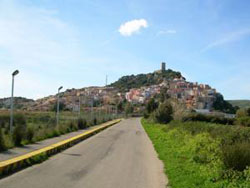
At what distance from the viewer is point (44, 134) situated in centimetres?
2231

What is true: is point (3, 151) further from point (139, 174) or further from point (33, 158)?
point (139, 174)

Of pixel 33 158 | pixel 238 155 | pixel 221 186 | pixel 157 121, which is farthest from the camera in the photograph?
pixel 157 121

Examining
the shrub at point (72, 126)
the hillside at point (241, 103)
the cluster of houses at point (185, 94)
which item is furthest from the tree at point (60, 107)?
the hillside at point (241, 103)

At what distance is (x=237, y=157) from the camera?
970 centimetres

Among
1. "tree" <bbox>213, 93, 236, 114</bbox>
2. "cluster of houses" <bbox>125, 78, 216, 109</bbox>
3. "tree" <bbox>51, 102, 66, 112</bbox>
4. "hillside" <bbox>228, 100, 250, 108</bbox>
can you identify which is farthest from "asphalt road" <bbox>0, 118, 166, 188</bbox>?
"hillside" <bbox>228, 100, 250, 108</bbox>

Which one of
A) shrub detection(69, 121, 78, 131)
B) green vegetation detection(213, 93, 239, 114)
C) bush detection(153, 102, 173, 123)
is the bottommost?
shrub detection(69, 121, 78, 131)

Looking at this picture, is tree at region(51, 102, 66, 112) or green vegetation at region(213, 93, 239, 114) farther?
green vegetation at region(213, 93, 239, 114)

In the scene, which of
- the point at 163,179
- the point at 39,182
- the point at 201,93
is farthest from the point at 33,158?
the point at 201,93

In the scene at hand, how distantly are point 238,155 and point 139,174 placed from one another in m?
3.10

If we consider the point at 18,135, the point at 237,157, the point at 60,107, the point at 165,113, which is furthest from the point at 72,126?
the point at 60,107

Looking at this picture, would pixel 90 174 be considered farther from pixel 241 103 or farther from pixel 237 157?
pixel 241 103

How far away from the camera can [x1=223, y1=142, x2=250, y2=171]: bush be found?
9.62 m

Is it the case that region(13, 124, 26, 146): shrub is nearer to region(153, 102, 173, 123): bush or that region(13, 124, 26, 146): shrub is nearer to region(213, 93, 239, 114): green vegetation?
region(153, 102, 173, 123): bush

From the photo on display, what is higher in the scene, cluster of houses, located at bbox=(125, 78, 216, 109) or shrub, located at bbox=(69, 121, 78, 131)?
cluster of houses, located at bbox=(125, 78, 216, 109)
